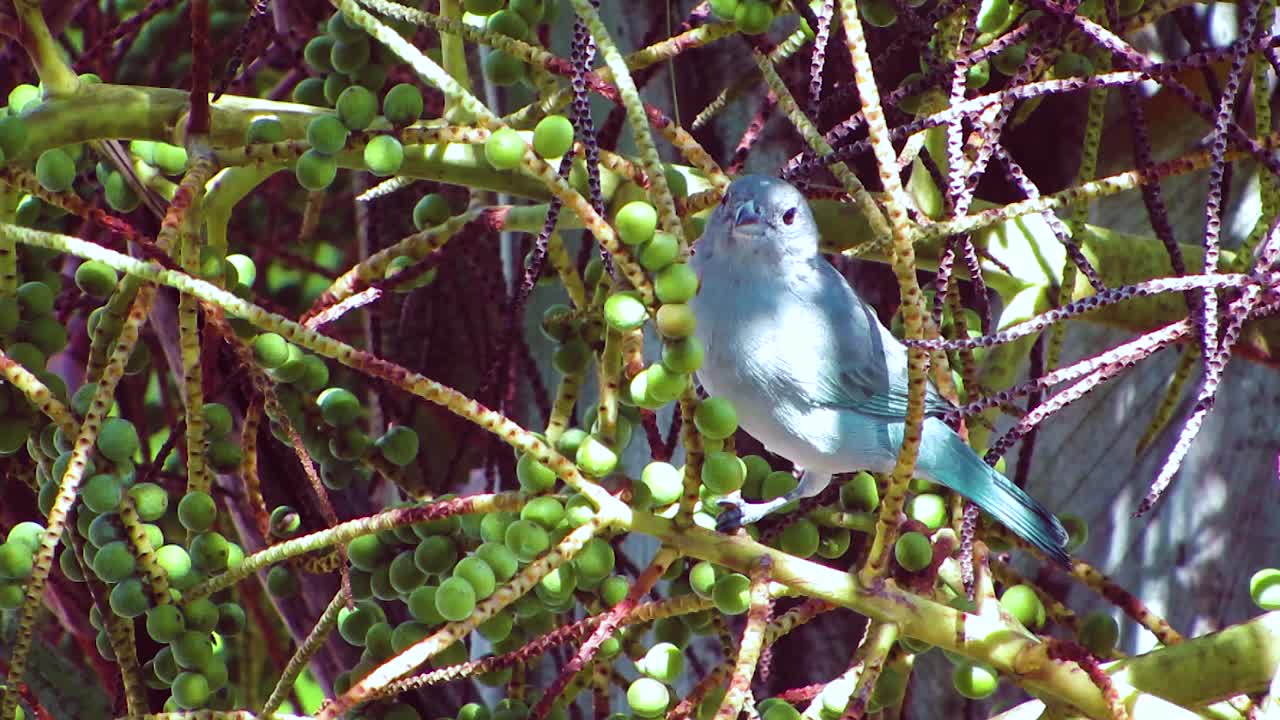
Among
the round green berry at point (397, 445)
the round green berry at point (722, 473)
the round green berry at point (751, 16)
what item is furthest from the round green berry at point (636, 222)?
the round green berry at point (397, 445)

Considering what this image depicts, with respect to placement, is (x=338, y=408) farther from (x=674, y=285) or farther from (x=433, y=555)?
(x=674, y=285)

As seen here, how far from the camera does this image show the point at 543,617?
86cm

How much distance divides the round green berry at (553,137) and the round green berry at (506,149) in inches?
1.1

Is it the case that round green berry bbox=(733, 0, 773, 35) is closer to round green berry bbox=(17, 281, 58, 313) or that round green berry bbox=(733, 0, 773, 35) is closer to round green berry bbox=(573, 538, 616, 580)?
round green berry bbox=(573, 538, 616, 580)

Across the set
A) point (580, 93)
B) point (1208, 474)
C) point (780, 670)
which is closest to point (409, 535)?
point (580, 93)

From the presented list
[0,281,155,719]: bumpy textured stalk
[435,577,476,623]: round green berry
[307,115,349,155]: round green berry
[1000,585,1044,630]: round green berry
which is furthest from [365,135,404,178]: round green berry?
[1000,585,1044,630]: round green berry

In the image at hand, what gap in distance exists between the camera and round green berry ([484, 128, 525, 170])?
62 cm

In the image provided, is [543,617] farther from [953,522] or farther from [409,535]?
[953,522]

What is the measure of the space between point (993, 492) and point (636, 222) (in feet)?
1.33

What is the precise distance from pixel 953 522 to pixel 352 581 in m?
0.40

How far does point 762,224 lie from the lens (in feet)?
3.24

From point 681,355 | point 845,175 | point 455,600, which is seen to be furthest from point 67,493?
point 845,175

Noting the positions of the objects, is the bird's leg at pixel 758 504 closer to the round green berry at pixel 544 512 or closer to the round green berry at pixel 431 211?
the round green berry at pixel 544 512

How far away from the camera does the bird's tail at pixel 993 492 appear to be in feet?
2.92
